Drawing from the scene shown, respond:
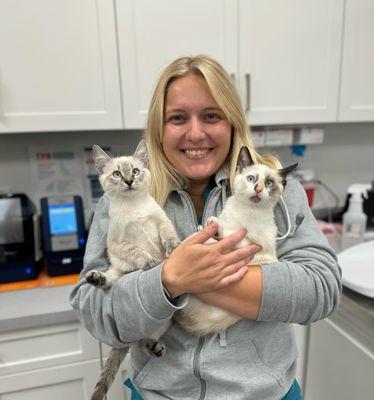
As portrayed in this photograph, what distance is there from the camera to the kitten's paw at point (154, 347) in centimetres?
75

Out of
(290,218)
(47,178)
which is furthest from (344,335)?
(47,178)

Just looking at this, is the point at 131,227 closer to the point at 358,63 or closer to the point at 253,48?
the point at 253,48

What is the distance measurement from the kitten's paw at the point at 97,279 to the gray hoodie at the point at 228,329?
0.02 m

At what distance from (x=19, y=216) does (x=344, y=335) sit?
4.67 feet

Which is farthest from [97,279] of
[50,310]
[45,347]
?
[45,347]

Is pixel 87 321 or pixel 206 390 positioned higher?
pixel 87 321

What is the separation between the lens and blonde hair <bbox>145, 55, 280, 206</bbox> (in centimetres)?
82

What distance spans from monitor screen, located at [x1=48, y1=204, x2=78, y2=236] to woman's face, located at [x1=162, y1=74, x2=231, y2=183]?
75 cm

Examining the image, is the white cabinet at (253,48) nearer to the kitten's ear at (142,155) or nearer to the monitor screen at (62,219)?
the monitor screen at (62,219)

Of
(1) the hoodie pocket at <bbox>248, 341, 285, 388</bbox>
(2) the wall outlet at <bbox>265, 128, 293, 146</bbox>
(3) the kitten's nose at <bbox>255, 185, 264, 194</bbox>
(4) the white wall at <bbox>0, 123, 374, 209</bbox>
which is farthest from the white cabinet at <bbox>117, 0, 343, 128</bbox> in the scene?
(1) the hoodie pocket at <bbox>248, 341, 285, 388</bbox>

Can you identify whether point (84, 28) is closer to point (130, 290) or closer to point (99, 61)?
point (99, 61)

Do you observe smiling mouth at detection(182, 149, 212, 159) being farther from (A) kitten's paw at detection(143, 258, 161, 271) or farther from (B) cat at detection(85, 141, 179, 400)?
(A) kitten's paw at detection(143, 258, 161, 271)

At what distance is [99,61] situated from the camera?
1.39m

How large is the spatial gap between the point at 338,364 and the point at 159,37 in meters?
1.55
